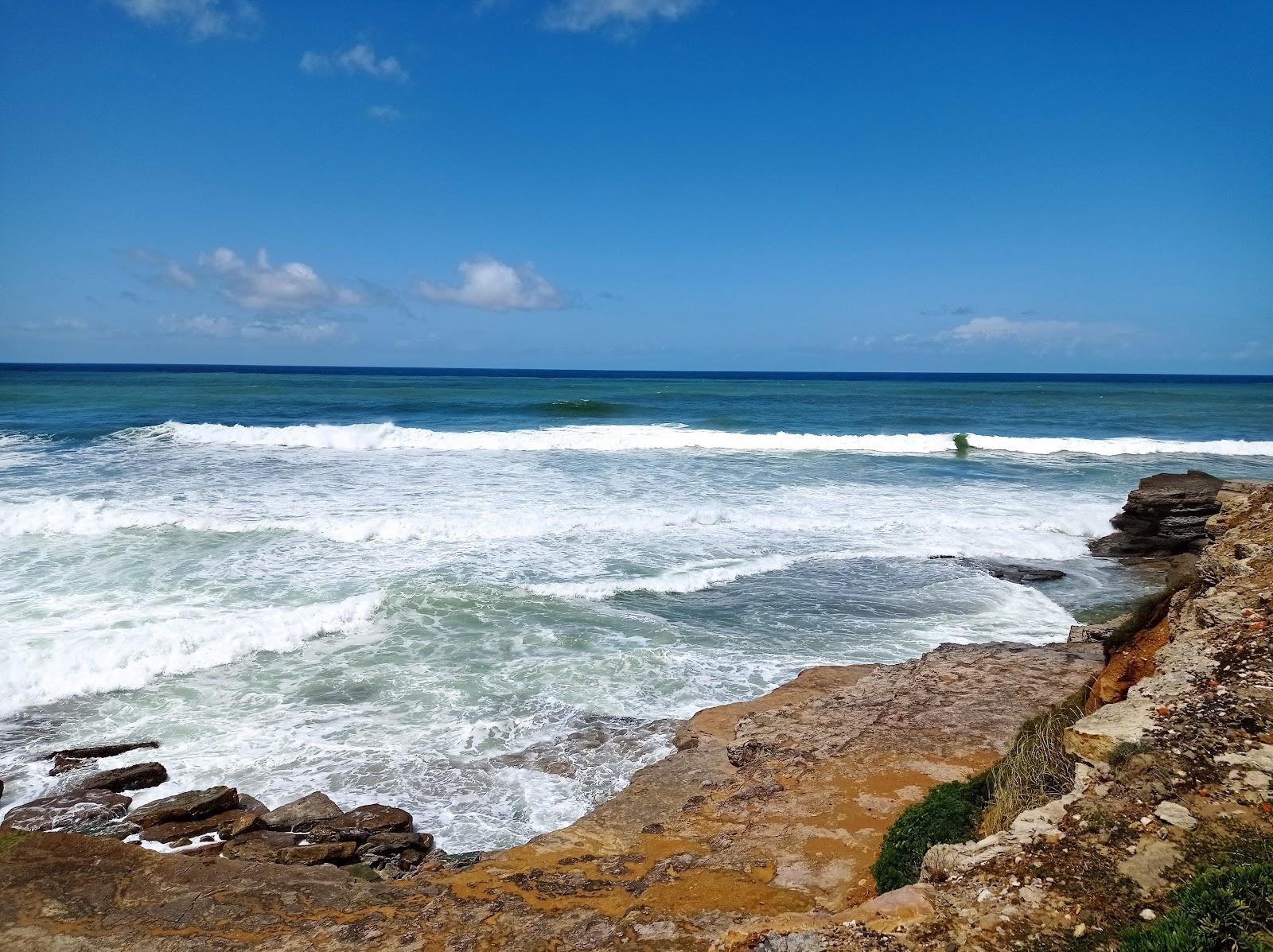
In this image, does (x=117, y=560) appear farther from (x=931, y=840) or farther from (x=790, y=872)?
(x=931, y=840)

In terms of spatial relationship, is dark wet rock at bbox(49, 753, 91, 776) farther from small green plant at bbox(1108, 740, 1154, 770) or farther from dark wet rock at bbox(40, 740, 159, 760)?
small green plant at bbox(1108, 740, 1154, 770)

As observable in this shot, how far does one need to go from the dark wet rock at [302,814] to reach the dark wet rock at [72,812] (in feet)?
5.08

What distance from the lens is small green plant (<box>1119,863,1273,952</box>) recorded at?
3232 mm

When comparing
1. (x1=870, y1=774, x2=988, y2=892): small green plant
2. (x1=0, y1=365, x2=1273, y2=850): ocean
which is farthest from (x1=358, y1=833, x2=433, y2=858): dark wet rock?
(x1=870, y1=774, x2=988, y2=892): small green plant

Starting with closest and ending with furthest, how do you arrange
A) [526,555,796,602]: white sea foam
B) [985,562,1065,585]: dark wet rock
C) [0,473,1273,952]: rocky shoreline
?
1. [0,473,1273,952]: rocky shoreline
2. [526,555,796,602]: white sea foam
3. [985,562,1065,585]: dark wet rock

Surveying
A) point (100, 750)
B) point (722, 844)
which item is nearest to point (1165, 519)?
point (722, 844)

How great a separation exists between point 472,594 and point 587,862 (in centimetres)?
770

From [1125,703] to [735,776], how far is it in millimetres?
3505

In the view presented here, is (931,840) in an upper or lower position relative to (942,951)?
lower

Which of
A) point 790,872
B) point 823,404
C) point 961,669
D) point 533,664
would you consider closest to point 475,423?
point 823,404

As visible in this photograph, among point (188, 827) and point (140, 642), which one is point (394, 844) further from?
point (140, 642)

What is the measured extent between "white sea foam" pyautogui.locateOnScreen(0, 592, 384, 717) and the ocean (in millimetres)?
41

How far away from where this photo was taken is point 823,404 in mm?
56656

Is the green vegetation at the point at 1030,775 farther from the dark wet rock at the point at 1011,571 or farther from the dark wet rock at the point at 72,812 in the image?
the dark wet rock at the point at 1011,571
